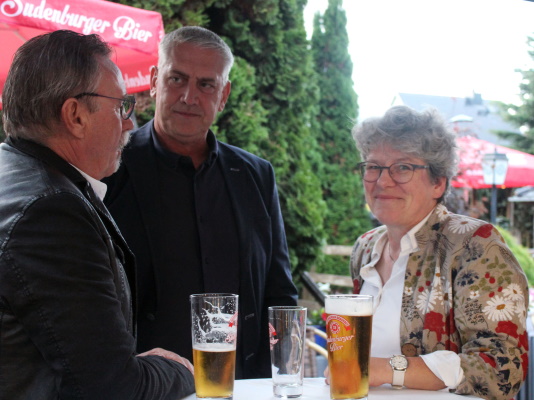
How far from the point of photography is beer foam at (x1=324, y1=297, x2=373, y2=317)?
4.42 feet

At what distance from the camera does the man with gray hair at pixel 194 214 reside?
2.23 metres

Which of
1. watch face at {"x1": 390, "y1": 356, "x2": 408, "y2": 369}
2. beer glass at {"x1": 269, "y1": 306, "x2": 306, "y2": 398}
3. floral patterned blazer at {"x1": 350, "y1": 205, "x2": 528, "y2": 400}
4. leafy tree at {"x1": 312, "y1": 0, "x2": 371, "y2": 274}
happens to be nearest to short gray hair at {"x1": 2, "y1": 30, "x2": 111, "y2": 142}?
beer glass at {"x1": 269, "y1": 306, "x2": 306, "y2": 398}

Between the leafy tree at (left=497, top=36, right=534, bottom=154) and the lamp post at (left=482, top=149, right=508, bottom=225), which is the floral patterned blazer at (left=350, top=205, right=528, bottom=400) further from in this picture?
the leafy tree at (left=497, top=36, right=534, bottom=154)

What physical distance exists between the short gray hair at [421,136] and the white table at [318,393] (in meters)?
0.82

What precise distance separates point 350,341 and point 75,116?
79cm

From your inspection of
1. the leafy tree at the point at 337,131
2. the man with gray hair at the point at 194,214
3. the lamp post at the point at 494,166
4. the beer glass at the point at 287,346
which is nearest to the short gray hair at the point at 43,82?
the beer glass at the point at 287,346

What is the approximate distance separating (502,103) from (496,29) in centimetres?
893

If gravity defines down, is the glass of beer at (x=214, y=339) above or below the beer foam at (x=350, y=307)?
below

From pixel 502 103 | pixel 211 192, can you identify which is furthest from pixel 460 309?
pixel 502 103

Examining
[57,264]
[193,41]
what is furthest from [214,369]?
[193,41]

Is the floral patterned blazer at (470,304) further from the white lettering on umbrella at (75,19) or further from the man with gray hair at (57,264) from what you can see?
the white lettering on umbrella at (75,19)

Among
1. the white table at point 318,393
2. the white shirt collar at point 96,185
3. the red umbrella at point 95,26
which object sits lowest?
the white table at point 318,393

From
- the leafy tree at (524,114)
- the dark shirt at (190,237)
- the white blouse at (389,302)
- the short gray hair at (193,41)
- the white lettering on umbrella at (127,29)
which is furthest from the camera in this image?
the leafy tree at (524,114)

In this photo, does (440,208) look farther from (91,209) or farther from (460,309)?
(91,209)
